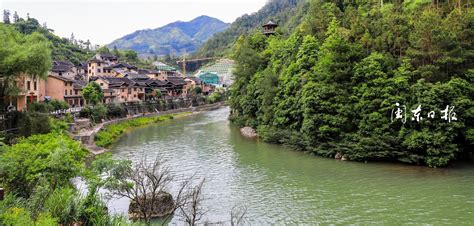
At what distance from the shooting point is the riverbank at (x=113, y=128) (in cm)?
2933

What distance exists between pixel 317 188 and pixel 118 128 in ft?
88.9

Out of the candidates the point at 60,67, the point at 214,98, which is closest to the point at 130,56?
the point at 214,98

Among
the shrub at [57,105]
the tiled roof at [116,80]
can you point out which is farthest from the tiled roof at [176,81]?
the shrub at [57,105]

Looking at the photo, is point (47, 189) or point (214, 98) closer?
point (47, 189)

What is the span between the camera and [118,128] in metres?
40.2

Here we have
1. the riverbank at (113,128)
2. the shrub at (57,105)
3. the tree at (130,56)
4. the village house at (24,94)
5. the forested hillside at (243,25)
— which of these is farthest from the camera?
the forested hillside at (243,25)

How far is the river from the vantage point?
15.0 metres

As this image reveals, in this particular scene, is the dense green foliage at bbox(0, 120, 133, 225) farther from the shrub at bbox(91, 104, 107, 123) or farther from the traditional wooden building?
the traditional wooden building

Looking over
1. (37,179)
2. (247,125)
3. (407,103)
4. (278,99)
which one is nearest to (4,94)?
(37,179)

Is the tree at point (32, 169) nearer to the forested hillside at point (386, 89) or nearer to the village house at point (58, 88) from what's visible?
the forested hillside at point (386, 89)

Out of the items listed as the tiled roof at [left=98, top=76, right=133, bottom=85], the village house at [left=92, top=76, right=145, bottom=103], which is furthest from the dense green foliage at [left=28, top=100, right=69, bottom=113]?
the tiled roof at [left=98, top=76, right=133, bottom=85]

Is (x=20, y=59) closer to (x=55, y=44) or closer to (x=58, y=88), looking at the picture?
(x=58, y=88)

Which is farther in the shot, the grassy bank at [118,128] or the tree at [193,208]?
the grassy bank at [118,128]

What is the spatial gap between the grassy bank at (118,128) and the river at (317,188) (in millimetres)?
3886
